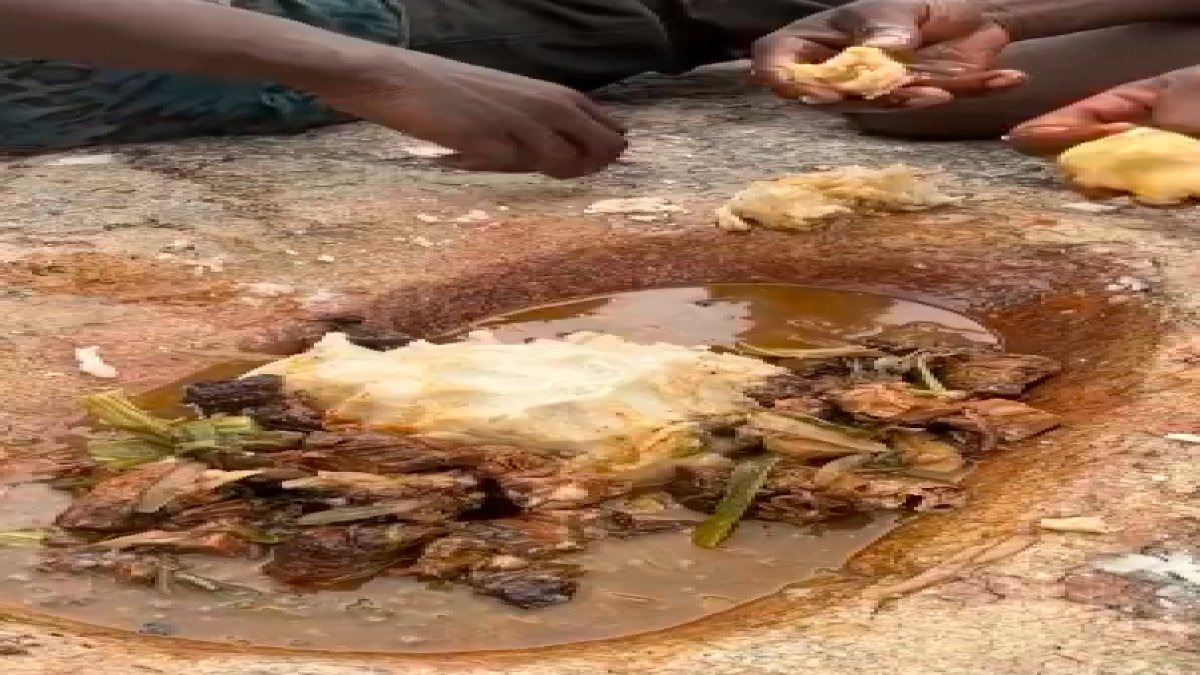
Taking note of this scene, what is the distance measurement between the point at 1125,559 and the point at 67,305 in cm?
173

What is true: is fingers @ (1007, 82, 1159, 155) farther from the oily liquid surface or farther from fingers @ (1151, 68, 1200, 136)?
the oily liquid surface

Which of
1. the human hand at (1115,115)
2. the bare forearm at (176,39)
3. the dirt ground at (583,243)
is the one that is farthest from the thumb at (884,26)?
the bare forearm at (176,39)

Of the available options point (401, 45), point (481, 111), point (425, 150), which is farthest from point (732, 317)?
point (401, 45)

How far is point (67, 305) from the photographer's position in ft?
9.90

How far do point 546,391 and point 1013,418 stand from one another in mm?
569

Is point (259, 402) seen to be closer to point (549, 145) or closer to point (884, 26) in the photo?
point (549, 145)

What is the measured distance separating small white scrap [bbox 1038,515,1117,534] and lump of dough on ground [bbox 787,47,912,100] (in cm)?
166

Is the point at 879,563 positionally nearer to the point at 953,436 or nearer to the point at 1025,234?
the point at 953,436

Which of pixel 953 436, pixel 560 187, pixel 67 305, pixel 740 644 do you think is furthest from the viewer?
pixel 560 187

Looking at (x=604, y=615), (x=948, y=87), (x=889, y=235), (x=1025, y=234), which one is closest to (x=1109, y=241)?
(x=1025, y=234)

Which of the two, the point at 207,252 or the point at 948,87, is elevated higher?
the point at 948,87

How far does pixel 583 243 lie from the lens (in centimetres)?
333

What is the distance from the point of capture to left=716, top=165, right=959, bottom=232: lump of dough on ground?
339cm

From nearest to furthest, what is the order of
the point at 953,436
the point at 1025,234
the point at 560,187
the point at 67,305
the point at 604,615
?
the point at 604,615 → the point at 953,436 → the point at 67,305 → the point at 1025,234 → the point at 560,187
